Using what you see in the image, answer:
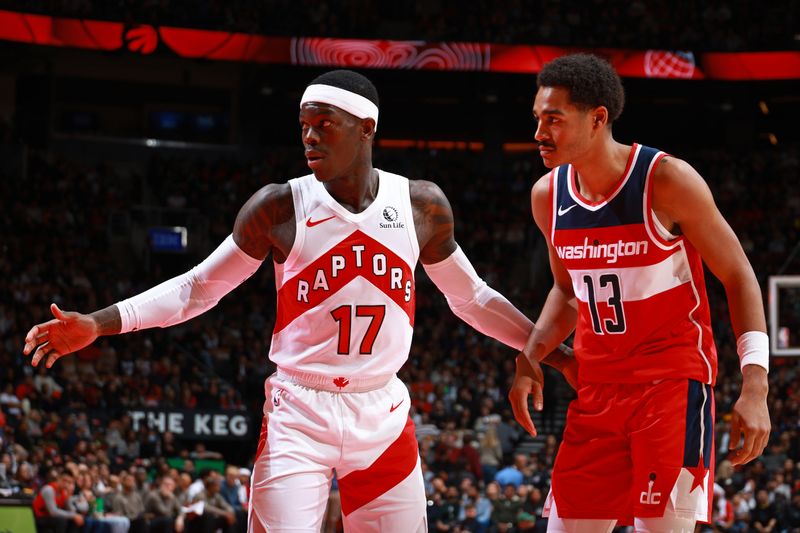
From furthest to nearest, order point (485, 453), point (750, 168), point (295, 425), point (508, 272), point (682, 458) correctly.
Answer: point (750, 168), point (508, 272), point (485, 453), point (295, 425), point (682, 458)

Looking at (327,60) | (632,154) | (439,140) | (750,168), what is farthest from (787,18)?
(632,154)

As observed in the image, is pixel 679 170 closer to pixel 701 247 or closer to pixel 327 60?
pixel 701 247

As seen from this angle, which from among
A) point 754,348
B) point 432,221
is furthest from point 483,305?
point 754,348

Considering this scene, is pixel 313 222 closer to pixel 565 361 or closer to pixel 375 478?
pixel 375 478

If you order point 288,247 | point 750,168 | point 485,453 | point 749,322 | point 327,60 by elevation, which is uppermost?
point 327,60

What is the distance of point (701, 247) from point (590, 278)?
44 cm

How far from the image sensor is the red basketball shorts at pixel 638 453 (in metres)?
3.99

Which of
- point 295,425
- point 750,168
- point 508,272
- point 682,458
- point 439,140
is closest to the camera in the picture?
point 682,458

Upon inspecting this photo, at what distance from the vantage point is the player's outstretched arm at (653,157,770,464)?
396cm

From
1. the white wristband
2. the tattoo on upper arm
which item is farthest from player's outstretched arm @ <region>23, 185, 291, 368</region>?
the white wristband

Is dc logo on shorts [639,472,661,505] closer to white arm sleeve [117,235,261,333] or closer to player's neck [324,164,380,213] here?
player's neck [324,164,380,213]

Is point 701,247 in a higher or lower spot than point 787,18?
lower

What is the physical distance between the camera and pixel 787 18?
26953mm

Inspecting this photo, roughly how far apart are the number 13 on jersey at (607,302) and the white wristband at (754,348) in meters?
0.44
